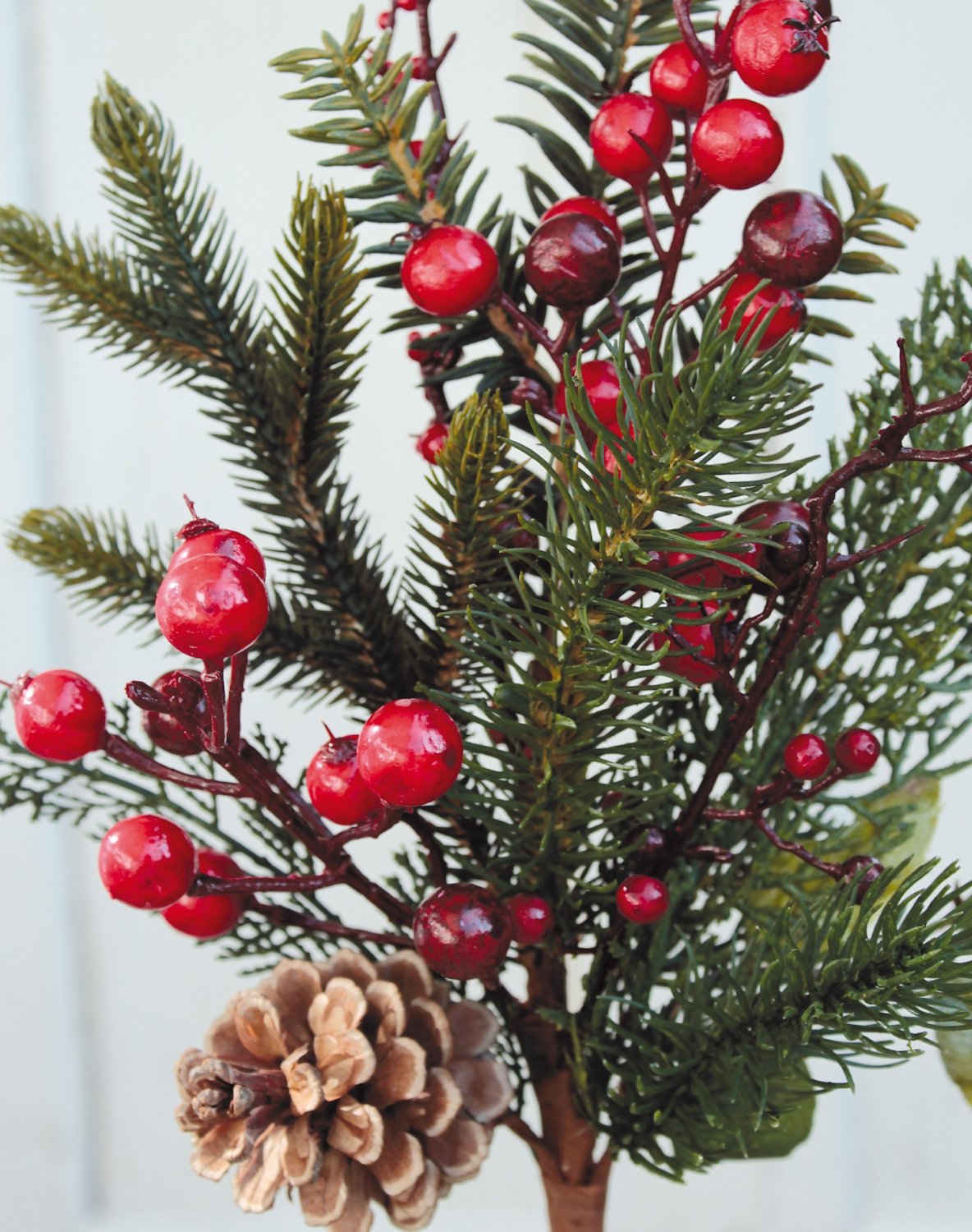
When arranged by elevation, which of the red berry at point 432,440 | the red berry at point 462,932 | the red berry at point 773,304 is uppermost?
the red berry at point 773,304

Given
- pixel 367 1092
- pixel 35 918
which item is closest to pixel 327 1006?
pixel 367 1092

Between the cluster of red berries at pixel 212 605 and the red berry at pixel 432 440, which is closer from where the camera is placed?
the cluster of red berries at pixel 212 605

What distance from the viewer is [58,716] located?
0.23 meters

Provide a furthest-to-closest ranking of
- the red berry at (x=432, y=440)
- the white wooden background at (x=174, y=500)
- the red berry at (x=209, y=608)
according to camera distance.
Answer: the white wooden background at (x=174, y=500) → the red berry at (x=432, y=440) → the red berry at (x=209, y=608)

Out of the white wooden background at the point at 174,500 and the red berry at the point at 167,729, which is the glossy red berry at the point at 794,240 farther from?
the white wooden background at the point at 174,500

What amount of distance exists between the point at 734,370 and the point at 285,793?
0.13m

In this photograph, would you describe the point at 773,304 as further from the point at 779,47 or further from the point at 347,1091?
the point at 347,1091

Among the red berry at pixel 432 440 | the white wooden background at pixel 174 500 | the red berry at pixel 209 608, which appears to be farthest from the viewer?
the white wooden background at pixel 174 500

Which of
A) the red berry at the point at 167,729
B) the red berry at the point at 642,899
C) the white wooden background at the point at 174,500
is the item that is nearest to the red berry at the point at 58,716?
the red berry at the point at 167,729

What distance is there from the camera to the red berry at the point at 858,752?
0.28m

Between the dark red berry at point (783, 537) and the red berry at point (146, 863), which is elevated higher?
the dark red berry at point (783, 537)

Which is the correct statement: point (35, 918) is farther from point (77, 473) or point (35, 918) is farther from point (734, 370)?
point (734, 370)

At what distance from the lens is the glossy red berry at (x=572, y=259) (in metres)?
0.25

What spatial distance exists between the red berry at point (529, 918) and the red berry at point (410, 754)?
62 mm
